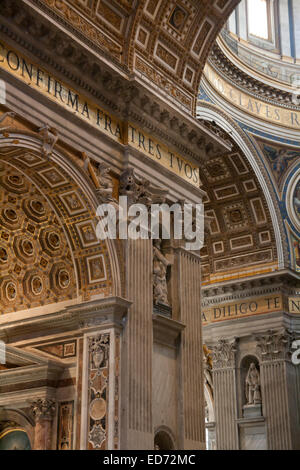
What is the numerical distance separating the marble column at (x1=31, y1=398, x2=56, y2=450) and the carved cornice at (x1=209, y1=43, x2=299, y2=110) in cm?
1057

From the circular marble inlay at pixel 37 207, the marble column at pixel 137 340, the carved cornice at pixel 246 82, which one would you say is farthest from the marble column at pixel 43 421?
the carved cornice at pixel 246 82

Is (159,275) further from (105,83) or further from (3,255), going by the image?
(105,83)

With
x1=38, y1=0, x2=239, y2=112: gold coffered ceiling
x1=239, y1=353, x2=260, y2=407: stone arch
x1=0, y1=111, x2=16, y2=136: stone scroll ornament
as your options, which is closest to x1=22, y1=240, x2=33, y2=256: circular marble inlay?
x1=0, y1=111, x2=16, y2=136: stone scroll ornament

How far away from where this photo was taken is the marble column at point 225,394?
1858 cm

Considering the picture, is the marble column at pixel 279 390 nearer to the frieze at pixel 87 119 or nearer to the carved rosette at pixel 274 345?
the carved rosette at pixel 274 345

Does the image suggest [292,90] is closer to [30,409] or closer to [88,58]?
[88,58]

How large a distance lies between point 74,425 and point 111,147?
14.2 feet

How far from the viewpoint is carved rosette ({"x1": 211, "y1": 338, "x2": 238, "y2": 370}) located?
1919 cm

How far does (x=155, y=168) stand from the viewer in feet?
41.9

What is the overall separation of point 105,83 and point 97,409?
16.5 ft

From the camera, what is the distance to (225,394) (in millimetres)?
19000

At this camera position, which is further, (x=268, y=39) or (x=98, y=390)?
(x=268, y=39)

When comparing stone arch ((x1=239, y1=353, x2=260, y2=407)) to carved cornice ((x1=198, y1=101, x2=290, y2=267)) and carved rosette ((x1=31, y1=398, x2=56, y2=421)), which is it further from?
carved rosette ((x1=31, y1=398, x2=56, y2=421))

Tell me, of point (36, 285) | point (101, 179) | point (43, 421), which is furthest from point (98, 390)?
point (101, 179)
